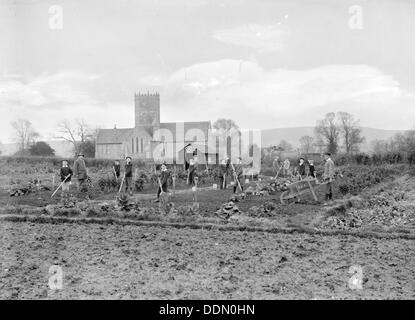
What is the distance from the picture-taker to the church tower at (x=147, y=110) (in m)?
18.5

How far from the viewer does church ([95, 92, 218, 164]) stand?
19484mm

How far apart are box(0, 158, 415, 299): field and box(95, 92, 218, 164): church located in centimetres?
476

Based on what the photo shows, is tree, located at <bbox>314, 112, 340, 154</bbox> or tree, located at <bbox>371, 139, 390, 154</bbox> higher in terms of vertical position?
tree, located at <bbox>314, 112, 340, 154</bbox>

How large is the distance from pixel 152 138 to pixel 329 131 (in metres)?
8.42

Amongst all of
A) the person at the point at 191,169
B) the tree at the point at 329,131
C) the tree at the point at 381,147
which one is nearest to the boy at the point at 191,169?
the person at the point at 191,169

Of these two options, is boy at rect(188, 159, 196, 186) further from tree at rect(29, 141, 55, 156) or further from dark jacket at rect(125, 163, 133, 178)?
tree at rect(29, 141, 55, 156)

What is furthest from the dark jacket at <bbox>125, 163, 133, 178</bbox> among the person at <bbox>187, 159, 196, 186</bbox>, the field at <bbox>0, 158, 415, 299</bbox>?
the person at <bbox>187, 159, 196, 186</bbox>

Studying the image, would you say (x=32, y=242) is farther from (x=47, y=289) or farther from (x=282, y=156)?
(x=282, y=156)

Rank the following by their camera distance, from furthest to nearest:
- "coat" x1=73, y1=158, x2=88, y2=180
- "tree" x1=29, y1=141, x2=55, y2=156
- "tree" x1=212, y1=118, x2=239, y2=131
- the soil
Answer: "tree" x1=29, y1=141, x2=55, y2=156
"tree" x1=212, y1=118, x2=239, y2=131
"coat" x1=73, y1=158, x2=88, y2=180
the soil

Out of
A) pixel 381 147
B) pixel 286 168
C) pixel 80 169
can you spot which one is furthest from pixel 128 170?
pixel 381 147

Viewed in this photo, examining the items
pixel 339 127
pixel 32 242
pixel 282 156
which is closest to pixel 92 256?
pixel 32 242

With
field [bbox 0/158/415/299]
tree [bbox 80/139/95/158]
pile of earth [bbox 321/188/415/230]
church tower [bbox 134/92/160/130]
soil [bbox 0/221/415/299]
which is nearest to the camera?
soil [bbox 0/221/415/299]

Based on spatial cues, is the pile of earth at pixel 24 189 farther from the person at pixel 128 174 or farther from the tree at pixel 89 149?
the tree at pixel 89 149

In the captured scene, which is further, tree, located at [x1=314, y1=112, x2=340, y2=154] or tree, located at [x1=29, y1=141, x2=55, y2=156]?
tree, located at [x1=29, y1=141, x2=55, y2=156]
